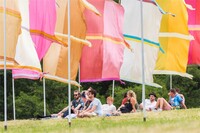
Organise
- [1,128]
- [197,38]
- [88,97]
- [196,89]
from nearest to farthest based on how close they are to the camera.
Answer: [1,128] → [88,97] → [197,38] → [196,89]

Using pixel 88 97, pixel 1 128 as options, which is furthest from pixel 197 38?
pixel 1 128

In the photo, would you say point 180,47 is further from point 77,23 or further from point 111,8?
point 77,23

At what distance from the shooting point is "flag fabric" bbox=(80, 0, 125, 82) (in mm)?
34094

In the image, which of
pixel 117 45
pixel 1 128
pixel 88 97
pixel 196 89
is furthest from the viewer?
pixel 196 89

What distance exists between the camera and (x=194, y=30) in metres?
40.2

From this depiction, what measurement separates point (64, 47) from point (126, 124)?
8978 mm

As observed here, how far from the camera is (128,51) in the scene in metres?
31.7

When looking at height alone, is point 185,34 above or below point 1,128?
above

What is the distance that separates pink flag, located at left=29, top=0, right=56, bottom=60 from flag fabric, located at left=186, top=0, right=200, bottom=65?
10614 mm

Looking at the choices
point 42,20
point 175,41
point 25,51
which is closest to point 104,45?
point 175,41

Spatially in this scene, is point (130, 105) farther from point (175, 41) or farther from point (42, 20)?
point (175, 41)

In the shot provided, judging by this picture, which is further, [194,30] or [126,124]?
[194,30]

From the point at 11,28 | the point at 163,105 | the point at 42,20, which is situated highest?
the point at 42,20

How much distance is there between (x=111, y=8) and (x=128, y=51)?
3.55 meters
